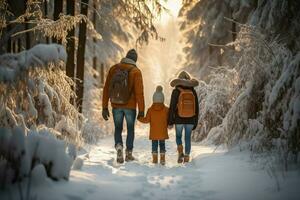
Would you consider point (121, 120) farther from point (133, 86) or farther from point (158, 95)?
point (158, 95)

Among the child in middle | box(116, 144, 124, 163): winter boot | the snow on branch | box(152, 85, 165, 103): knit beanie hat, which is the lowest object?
box(116, 144, 124, 163): winter boot

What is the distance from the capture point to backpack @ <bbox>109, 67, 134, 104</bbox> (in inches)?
269

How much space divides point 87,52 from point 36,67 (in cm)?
1565

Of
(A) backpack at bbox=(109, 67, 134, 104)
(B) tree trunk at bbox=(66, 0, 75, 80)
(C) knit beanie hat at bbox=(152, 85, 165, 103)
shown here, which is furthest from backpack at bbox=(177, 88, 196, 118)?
(B) tree trunk at bbox=(66, 0, 75, 80)

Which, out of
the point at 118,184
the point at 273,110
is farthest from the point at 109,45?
the point at 118,184

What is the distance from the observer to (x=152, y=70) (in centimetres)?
5141

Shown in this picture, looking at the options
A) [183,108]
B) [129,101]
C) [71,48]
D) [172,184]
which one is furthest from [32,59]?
[71,48]

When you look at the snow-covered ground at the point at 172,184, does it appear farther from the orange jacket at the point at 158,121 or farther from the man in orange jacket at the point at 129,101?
the orange jacket at the point at 158,121

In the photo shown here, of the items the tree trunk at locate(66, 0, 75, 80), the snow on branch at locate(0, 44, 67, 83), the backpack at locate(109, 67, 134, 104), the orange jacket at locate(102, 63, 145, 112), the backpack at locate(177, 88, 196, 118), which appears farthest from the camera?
the tree trunk at locate(66, 0, 75, 80)

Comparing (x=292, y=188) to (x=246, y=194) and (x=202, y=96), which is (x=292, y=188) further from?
(x=202, y=96)

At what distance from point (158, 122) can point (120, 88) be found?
1.20 m

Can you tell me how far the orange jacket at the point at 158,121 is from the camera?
24.5 ft

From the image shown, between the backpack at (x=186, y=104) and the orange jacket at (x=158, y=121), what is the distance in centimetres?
39

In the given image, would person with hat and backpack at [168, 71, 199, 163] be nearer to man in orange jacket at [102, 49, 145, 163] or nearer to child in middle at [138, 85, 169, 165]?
child in middle at [138, 85, 169, 165]
